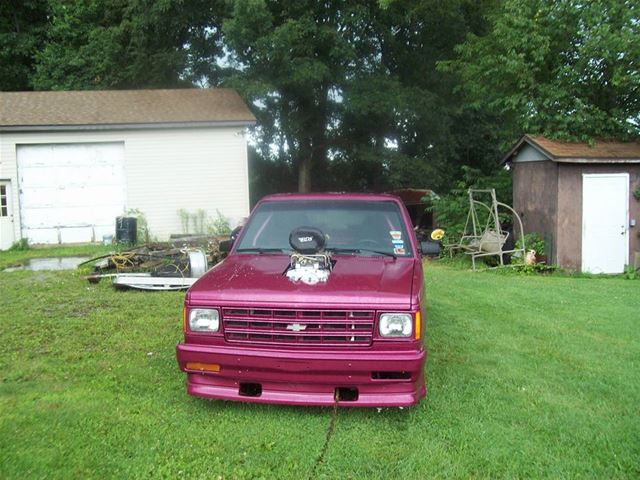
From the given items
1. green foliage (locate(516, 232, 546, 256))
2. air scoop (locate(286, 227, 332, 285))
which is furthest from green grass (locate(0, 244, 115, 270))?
air scoop (locate(286, 227, 332, 285))

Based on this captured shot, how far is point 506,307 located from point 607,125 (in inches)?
318

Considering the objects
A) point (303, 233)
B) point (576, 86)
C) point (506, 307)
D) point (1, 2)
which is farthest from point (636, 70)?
point (1, 2)

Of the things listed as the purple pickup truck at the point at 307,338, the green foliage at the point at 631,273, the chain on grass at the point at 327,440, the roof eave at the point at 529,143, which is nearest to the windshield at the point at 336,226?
the purple pickup truck at the point at 307,338

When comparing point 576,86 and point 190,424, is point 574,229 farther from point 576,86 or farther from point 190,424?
point 190,424

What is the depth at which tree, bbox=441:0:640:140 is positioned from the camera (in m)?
13.7

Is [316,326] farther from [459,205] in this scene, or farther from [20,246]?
[20,246]

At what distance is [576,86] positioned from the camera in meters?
14.6

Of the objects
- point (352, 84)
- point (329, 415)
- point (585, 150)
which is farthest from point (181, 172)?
point (329, 415)

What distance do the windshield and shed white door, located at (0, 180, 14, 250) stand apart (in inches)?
523

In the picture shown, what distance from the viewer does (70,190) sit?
54.4 ft

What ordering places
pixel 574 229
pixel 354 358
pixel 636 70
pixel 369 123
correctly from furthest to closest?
pixel 369 123
pixel 636 70
pixel 574 229
pixel 354 358

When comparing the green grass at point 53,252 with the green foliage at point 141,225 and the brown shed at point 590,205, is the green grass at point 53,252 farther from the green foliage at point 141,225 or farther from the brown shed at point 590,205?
the brown shed at point 590,205

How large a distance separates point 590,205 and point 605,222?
518 millimetres

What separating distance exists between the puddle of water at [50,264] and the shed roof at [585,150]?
34.1ft
